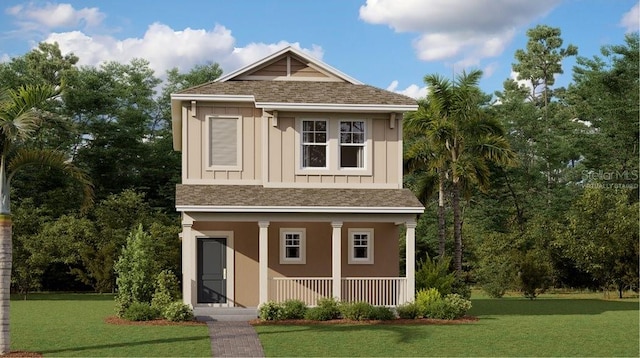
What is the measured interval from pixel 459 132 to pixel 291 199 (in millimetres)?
9820

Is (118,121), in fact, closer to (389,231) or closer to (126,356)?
(389,231)

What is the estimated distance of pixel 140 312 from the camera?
2297 centimetres

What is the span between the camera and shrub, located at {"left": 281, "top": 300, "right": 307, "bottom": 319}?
23250 mm

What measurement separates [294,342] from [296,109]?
8852 mm

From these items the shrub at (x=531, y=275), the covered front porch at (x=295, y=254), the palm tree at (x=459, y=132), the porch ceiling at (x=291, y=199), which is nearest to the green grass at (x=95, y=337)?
the covered front porch at (x=295, y=254)

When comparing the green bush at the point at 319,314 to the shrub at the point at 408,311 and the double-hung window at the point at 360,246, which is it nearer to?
the shrub at the point at 408,311

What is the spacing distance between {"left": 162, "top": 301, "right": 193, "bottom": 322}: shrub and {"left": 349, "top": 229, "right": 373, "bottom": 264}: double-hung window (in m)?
6.11

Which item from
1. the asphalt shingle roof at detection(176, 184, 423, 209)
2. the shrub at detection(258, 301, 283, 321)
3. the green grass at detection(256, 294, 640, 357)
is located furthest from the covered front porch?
the green grass at detection(256, 294, 640, 357)

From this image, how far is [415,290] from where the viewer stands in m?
26.0

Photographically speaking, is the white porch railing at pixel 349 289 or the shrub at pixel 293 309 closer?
the shrub at pixel 293 309

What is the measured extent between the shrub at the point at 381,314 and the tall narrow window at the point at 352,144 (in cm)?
507

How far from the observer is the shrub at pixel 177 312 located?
22.9 m

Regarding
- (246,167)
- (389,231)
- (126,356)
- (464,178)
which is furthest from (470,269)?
(126,356)

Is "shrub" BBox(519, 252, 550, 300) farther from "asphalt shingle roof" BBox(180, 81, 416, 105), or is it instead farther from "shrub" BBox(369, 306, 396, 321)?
"shrub" BBox(369, 306, 396, 321)
